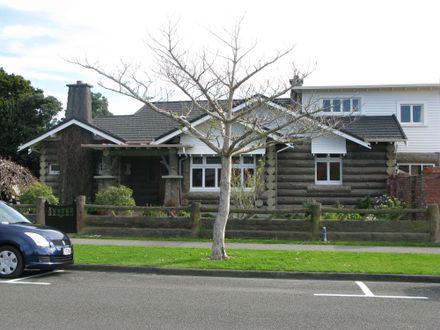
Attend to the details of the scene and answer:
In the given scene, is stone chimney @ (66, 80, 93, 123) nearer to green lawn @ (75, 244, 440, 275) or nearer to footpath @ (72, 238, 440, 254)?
footpath @ (72, 238, 440, 254)

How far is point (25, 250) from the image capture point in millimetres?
11328

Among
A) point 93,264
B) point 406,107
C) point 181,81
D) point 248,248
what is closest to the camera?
point 93,264

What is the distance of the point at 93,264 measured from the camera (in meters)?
12.9

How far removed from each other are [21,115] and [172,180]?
20.6 meters

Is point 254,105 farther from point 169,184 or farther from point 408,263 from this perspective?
point 169,184

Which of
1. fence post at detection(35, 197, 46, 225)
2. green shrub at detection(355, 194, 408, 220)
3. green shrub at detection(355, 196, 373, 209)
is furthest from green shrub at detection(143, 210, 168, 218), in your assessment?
green shrub at detection(355, 196, 373, 209)

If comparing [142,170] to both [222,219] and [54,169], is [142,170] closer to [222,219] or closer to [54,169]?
[54,169]

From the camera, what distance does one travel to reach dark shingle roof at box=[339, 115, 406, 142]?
24031 millimetres

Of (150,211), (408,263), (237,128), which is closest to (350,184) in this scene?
(237,128)

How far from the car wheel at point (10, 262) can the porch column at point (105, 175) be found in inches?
521

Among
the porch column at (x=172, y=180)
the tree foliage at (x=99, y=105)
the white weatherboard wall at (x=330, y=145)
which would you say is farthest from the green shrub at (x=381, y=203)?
the tree foliage at (x=99, y=105)

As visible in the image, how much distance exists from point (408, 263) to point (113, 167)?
14.9m

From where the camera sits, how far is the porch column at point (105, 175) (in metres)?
24.7

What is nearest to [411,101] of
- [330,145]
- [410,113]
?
[410,113]
